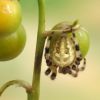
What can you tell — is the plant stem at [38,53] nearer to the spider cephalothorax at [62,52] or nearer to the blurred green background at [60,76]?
the spider cephalothorax at [62,52]

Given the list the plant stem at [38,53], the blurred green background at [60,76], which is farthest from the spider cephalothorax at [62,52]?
the blurred green background at [60,76]

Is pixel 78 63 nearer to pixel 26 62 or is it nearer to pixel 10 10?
pixel 10 10

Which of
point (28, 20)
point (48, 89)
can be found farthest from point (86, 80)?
point (28, 20)

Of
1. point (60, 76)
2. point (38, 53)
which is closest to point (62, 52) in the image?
point (38, 53)

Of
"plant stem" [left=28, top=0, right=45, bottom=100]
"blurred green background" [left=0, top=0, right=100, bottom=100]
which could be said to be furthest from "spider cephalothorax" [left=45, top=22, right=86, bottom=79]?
"blurred green background" [left=0, top=0, right=100, bottom=100]

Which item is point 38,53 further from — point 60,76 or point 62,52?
point 60,76

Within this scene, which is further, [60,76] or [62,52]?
[60,76]
